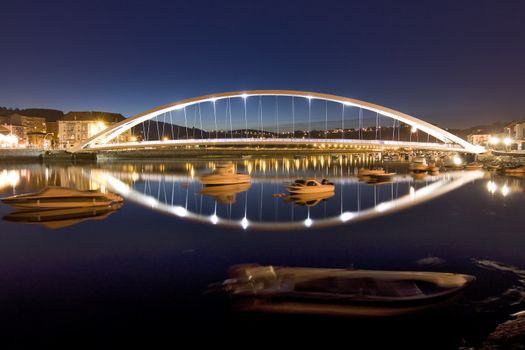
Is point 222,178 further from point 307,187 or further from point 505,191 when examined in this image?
point 505,191

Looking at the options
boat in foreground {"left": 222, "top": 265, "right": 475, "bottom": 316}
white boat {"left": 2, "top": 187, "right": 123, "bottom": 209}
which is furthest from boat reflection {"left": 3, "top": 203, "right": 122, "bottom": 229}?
boat in foreground {"left": 222, "top": 265, "right": 475, "bottom": 316}

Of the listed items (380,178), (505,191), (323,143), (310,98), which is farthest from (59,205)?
(310,98)

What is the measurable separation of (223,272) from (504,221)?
40.8 ft

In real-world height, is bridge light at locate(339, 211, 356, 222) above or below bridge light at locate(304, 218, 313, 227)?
below

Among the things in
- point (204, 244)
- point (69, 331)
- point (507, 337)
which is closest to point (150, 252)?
point (204, 244)

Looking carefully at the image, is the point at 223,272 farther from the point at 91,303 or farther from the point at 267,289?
the point at 91,303

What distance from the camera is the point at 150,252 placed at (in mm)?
10789

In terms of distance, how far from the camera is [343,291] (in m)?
6.64

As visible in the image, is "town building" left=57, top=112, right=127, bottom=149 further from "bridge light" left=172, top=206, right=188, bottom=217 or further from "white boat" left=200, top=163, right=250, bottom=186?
"bridge light" left=172, top=206, right=188, bottom=217

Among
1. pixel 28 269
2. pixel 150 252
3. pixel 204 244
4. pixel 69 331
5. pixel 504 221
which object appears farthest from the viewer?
pixel 504 221

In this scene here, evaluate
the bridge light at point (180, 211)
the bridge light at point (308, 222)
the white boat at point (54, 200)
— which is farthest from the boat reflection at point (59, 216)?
the bridge light at point (308, 222)

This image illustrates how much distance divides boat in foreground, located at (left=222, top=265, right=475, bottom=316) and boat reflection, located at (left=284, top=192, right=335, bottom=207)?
12622 mm

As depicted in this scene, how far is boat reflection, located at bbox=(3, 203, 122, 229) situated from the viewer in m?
15.2

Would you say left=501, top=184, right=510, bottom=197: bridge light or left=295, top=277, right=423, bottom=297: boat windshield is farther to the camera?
left=501, top=184, right=510, bottom=197: bridge light
